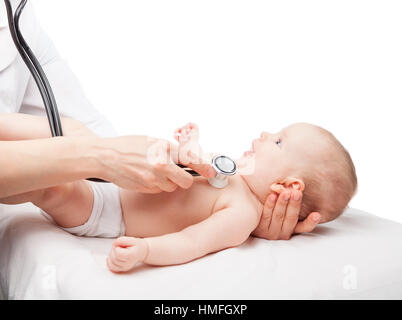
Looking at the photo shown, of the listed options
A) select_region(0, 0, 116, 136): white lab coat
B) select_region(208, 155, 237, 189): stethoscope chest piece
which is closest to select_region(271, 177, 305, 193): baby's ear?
select_region(208, 155, 237, 189): stethoscope chest piece

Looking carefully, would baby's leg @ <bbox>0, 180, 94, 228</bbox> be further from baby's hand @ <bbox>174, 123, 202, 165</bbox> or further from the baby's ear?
the baby's ear

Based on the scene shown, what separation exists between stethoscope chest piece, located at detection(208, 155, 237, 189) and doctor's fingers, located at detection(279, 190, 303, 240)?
0.17 meters

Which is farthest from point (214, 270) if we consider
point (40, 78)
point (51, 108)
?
point (40, 78)

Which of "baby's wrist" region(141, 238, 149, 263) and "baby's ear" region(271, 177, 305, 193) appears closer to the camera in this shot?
"baby's wrist" region(141, 238, 149, 263)

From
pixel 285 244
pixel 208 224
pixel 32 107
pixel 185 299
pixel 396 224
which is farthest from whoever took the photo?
pixel 32 107

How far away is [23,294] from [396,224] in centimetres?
105

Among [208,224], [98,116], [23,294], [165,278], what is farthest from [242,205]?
[98,116]

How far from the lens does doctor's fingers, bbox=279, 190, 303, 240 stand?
1.23 metres

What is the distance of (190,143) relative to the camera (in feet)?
3.86

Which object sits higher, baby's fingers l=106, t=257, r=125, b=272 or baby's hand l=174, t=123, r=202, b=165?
baby's hand l=174, t=123, r=202, b=165

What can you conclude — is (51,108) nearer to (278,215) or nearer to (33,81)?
(33,81)

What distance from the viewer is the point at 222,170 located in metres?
1.20
